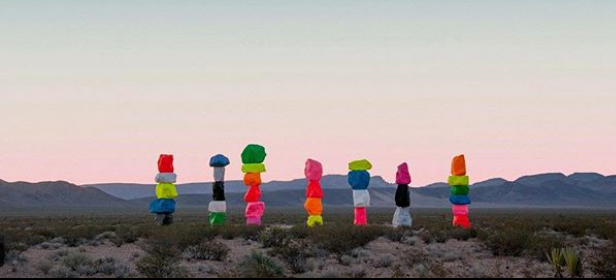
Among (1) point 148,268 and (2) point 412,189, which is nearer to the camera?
(1) point 148,268

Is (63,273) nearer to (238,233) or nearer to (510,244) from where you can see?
(238,233)

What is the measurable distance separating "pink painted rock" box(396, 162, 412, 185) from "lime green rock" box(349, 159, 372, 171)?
123cm

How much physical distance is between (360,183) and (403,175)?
1784 millimetres

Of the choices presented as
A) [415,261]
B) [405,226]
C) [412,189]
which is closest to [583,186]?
[412,189]

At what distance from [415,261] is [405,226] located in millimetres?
12245

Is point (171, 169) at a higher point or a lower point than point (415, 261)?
higher

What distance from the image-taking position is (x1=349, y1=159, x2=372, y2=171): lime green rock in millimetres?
31703

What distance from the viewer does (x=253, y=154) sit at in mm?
32094

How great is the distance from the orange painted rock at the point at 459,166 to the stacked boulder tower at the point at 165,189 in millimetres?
11443

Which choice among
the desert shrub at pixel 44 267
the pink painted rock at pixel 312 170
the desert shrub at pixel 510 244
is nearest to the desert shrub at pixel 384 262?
the desert shrub at pixel 510 244

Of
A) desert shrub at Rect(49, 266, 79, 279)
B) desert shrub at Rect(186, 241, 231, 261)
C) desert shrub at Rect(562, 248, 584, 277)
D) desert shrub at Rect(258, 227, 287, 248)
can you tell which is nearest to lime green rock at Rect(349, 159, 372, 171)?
desert shrub at Rect(258, 227, 287, 248)

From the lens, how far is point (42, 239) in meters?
27.6

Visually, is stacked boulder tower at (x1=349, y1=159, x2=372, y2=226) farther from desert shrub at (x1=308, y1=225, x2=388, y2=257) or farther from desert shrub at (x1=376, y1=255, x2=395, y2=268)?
desert shrub at (x1=376, y1=255, x2=395, y2=268)

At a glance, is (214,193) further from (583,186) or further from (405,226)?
(583,186)
